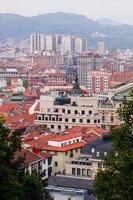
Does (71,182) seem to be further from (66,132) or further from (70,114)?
(70,114)

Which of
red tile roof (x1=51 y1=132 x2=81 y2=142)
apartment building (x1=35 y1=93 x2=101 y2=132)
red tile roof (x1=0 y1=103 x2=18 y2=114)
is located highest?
red tile roof (x1=51 y1=132 x2=81 y2=142)

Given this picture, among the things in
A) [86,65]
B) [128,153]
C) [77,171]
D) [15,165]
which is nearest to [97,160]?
[77,171]

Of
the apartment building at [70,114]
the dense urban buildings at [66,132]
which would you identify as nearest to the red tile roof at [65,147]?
the dense urban buildings at [66,132]

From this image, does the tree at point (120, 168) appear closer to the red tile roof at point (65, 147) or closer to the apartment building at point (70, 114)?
the red tile roof at point (65, 147)

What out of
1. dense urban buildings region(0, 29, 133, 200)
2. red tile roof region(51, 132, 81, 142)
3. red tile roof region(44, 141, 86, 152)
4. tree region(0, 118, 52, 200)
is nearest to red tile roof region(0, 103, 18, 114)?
dense urban buildings region(0, 29, 133, 200)

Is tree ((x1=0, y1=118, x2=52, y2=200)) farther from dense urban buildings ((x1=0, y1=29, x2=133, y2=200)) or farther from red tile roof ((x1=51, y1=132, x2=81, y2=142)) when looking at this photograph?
red tile roof ((x1=51, y1=132, x2=81, y2=142))

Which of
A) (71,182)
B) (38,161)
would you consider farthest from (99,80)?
(71,182)
